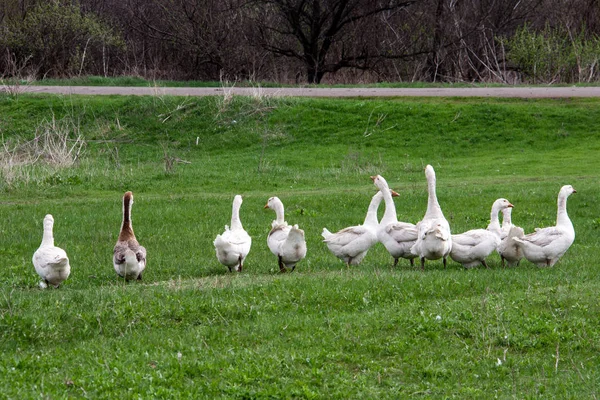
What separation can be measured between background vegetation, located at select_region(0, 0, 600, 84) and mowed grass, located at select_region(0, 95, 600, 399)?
1260 cm

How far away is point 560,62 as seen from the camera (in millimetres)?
34969

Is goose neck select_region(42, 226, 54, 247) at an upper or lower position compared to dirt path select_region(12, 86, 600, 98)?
lower

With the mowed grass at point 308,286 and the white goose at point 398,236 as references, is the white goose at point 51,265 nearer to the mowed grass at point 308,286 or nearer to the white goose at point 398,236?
the mowed grass at point 308,286

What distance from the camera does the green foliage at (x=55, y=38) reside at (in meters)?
39.4

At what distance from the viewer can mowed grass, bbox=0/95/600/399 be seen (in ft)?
24.8

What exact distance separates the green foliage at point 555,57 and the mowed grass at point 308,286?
25.9 ft

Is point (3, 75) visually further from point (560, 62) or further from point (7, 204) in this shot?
point (560, 62)

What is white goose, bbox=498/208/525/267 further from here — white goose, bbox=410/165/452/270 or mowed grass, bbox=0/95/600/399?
white goose, bbox=410/165/452/270

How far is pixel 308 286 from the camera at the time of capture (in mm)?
10172

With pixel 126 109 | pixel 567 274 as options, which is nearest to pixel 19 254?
pixel 567 274

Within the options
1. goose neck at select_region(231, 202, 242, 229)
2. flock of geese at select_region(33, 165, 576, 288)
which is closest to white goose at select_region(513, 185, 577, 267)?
flock of geese at select_region(33, 165, 576, 288)

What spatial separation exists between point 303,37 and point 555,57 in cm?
1128

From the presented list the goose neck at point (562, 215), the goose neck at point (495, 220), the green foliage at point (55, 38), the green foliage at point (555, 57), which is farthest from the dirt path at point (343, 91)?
the goose neck at point (562, 215)

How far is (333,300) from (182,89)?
26203mm
